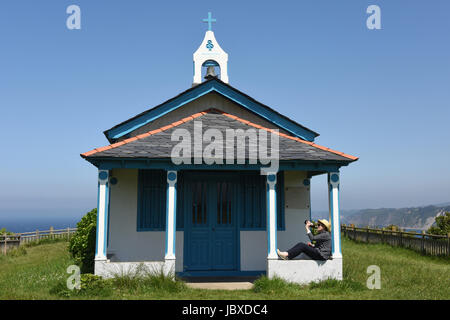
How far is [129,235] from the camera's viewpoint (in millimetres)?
10180

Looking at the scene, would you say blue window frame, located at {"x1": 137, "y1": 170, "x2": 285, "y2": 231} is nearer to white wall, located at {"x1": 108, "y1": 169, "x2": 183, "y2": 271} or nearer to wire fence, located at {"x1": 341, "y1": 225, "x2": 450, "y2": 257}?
white wall, located at {"x1": 108, "y1": 169, "x2": 183, "y2": 271}

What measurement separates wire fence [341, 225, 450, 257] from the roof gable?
833 centimetres

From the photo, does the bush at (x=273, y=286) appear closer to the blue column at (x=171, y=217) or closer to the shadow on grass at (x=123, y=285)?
the shadow on grass at (x=123, y=285)

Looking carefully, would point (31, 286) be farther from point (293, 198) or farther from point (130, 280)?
point (293, 198)

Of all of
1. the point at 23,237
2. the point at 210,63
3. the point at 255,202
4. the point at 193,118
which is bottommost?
the point at 23,237

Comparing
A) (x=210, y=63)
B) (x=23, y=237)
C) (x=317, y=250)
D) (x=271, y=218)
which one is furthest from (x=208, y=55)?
(x=23, y=237)

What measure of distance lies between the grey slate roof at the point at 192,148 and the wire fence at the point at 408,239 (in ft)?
29.9

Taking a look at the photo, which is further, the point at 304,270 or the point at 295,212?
the point at 295,212

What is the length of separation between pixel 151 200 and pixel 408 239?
13165 millimetres

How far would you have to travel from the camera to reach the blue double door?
10.3m

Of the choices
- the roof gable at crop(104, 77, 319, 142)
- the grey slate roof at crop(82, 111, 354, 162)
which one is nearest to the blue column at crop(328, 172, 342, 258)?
the grey slate roof at crop(82, 111, 354, 162)

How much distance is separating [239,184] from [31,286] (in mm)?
5765

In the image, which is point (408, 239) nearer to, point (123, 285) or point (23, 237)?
point (123, 285)
